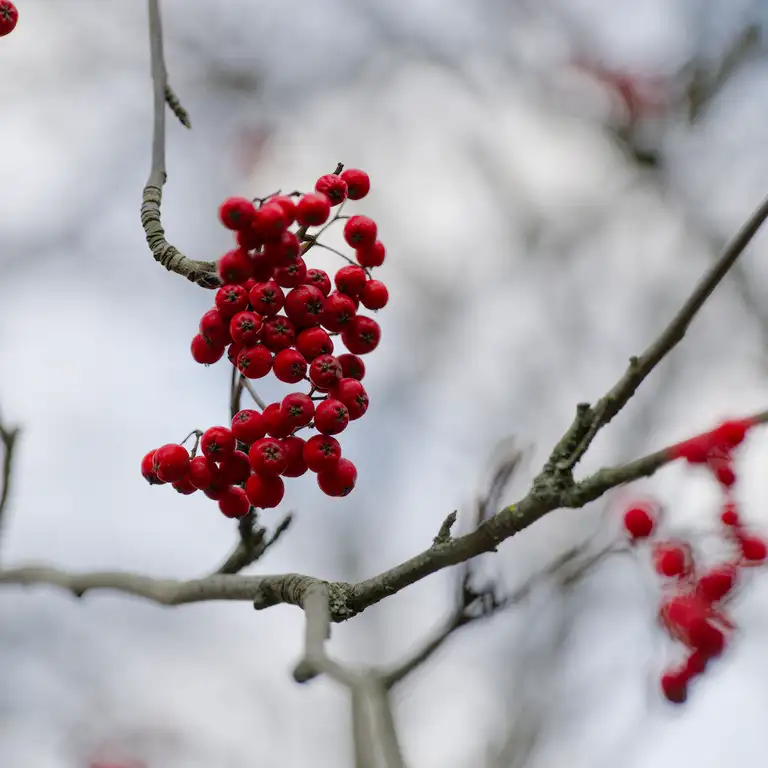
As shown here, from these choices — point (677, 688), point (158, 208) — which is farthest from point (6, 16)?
point (677, 688)

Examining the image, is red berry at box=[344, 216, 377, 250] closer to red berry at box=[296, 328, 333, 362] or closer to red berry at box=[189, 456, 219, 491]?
red berry at box=[296, 328, 333, 362]

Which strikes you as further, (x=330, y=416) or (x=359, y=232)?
(x=359, y=232)

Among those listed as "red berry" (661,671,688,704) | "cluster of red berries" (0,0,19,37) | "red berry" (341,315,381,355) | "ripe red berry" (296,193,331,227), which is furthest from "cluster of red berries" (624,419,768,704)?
"cluster of red berries" (0,0,19,37)

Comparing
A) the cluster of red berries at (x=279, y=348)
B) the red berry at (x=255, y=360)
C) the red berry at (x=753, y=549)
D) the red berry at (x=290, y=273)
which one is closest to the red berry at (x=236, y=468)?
the cluster of red berries at (x=279, y=348)

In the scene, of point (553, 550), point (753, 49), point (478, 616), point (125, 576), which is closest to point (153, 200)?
point (125, 576)

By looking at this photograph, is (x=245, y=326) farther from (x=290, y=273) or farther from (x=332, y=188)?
(x=332, y=188)

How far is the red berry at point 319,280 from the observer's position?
2.55m

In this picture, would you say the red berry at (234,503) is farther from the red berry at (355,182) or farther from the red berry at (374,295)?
the red berry at (355,182)

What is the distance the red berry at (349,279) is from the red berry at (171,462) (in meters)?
0.67

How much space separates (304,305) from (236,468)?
1.78 ft

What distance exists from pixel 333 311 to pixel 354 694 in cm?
154

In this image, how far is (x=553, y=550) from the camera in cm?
591

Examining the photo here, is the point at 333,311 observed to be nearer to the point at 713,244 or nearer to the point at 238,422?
the point at 238,422

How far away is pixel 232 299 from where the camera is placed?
2418 mm
